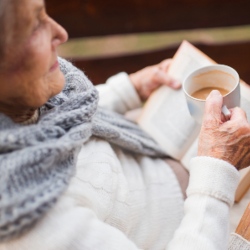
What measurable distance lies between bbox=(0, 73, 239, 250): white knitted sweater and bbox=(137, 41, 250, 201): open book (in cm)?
6

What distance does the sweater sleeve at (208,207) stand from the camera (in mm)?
907

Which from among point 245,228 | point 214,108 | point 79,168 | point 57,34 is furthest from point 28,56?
point 245,228

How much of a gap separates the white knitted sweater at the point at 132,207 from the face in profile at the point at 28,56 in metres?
0.18

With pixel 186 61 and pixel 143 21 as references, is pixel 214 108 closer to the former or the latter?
pixel 186 61

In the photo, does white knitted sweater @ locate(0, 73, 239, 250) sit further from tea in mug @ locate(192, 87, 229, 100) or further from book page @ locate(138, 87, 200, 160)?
tea in mug @ locate(192, 87, 229, 100)

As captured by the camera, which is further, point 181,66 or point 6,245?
point 181,66

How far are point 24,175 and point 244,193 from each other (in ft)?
1.98

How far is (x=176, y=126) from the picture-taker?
126 centimetres

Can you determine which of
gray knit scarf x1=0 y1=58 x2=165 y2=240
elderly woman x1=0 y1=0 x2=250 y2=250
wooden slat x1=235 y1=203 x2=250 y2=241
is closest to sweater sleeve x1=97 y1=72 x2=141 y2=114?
elderly woman x1=0 y1=0 x2=250 y2=250

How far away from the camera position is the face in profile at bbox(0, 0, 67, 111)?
30.1 inches

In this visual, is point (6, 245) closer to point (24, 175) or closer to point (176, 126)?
point (24, 175)

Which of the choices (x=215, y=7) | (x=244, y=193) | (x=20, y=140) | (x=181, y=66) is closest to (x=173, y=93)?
(x=181, y=66)

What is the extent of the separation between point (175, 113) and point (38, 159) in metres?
0.55

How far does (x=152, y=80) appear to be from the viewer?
1328 millimetres
